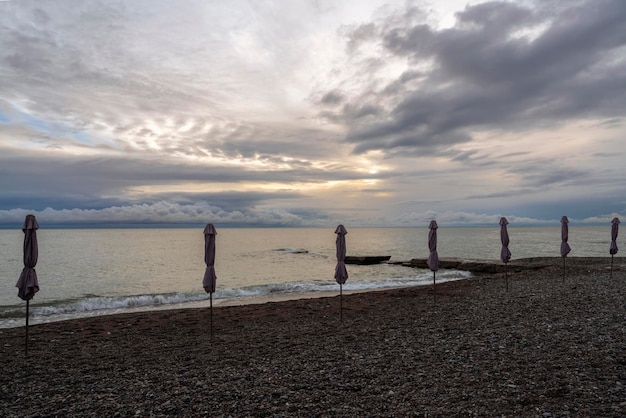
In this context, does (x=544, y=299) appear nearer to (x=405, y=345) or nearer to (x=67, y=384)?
(x=405, y=345)

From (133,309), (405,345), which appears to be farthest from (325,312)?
(133,309)

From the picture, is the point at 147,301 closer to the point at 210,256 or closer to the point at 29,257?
the point at 29,257

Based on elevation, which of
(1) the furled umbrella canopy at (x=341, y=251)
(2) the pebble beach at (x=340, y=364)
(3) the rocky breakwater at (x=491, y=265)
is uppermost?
(1) the furled umbrella canopy at (x=341, y=251)

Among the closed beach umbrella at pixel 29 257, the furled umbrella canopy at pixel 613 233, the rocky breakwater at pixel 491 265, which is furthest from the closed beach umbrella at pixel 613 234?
the closed beach umbrella at pixel 29 257

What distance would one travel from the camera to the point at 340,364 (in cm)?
855

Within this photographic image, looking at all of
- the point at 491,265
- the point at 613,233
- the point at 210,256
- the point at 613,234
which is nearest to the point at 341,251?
the point at 210,256

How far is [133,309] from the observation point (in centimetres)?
2088

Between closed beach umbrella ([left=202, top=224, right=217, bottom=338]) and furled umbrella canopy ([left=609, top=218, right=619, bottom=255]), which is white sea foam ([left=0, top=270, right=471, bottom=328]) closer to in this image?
closed beach umbrella ([left=202, top=224, right=217, bottom=338])

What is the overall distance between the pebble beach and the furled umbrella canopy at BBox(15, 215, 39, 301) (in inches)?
75.7

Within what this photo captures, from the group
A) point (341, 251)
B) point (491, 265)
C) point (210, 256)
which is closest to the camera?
point (210, 256)

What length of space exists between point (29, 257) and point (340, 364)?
8.74 metres

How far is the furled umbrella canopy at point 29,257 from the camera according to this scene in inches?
392

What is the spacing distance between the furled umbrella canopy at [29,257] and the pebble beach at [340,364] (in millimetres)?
1923

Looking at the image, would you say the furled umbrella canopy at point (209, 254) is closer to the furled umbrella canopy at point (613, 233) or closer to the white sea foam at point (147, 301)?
the white sea foam at point (147, 301)
